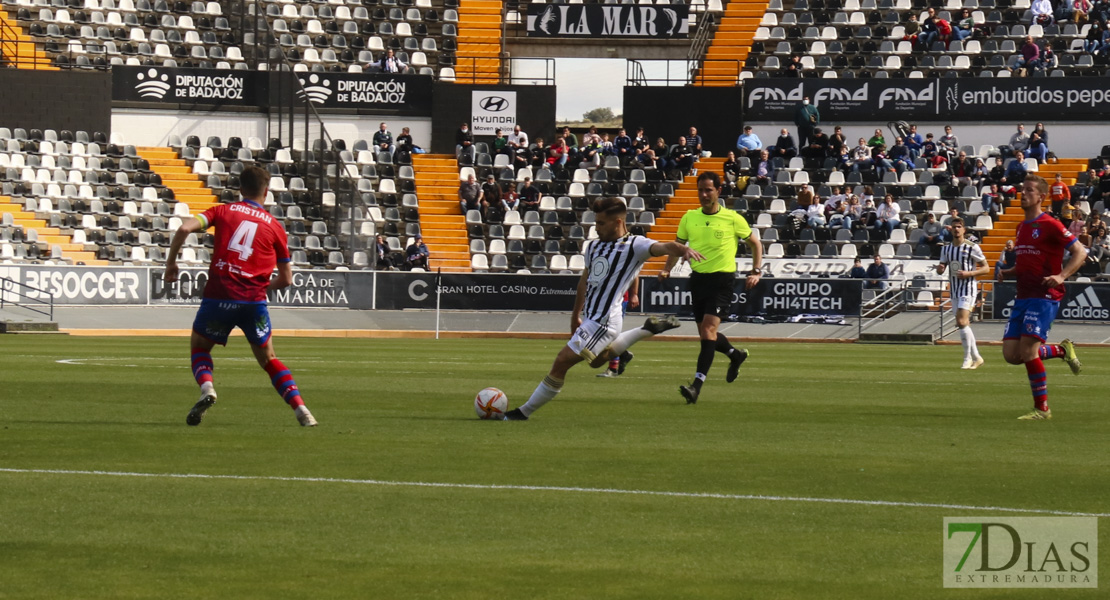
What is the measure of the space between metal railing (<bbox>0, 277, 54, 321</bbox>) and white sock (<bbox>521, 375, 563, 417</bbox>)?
24.6 m

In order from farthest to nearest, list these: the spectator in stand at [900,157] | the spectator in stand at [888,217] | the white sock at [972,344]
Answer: the spectator in stand at [900,157]
the spectator in stand at [888,217]
the white sock at [972,344]

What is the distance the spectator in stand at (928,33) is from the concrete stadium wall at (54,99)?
25630mm

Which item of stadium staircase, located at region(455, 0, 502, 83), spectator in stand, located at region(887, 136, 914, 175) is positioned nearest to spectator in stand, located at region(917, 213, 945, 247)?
spectator in stand, located at region(887, 136, 914, 175)

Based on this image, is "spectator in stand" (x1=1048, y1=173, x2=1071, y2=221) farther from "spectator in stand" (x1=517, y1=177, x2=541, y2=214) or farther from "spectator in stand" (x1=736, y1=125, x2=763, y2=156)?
"spectator in stand" (x1=517, y1=177, x2=541, y2=214)

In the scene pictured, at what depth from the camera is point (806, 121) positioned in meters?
44.2

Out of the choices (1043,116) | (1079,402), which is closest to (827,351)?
(1079,402)

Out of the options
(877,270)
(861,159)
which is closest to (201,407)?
(877,270)

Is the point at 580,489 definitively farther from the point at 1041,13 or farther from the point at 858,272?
the point at 1041,13

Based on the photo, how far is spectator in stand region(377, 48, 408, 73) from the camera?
1925 inches

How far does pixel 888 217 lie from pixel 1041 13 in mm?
11596

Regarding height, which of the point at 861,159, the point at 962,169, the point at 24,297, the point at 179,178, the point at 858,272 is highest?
the point at 861,159

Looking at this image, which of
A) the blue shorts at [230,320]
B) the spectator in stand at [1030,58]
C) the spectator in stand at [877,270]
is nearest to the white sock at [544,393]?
the blue shorts at [230,320]

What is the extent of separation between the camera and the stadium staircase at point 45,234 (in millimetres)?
38875

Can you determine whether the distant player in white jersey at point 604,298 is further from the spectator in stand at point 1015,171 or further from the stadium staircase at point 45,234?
the spectator in stand at point 1015,171
